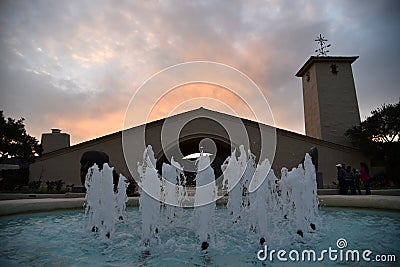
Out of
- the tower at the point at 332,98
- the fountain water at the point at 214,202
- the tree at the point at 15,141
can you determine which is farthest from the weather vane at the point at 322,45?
the tree at the point at 15,141

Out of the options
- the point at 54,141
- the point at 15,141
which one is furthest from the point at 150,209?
the point at 54,141

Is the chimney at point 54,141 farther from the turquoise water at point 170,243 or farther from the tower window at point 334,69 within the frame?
the tower window at point 334,69

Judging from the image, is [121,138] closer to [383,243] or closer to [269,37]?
[269,37]

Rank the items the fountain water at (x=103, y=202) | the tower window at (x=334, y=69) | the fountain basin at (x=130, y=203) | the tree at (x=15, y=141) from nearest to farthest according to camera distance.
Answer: the fountain water at (x=103, y=202) < the fountain basin at (x=130, y=203) < the tree at (x=15, y=141) < the tower window at (x=334, y=69)

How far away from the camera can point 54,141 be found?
26906 millimetres

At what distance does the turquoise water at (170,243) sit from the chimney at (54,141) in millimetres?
21595

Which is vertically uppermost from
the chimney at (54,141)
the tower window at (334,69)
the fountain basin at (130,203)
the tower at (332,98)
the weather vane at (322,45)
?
the weather vane at (322,45)

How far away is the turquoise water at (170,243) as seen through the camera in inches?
152

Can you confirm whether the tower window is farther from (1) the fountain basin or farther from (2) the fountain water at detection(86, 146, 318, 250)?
(2) the fountain water at detection(86, 146, 318, 250)

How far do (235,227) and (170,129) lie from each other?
1601 centimetres

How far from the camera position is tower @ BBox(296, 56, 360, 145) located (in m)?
23.3

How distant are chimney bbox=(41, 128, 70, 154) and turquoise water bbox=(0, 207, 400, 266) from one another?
21.6 meters

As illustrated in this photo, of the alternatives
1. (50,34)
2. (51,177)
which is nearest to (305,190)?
(50,34)

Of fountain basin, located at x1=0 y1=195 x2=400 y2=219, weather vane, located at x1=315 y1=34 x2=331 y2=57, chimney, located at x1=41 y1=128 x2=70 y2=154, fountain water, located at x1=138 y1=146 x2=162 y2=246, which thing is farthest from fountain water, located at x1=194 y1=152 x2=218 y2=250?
chimney, located at x1=41 y1=128 x2=70 y2=154
